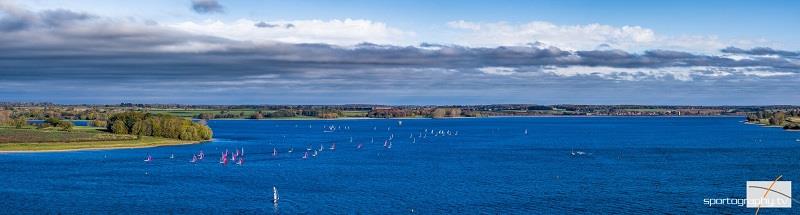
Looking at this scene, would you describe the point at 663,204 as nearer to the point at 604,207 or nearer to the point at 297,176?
the point at 604,207

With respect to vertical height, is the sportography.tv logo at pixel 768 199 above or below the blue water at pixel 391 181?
above

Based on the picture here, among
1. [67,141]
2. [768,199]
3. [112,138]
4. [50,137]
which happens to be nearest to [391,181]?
[768,199]

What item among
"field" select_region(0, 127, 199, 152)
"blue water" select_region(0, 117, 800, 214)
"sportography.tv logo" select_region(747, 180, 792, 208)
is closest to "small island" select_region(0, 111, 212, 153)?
"field" select_region(0, 127, 199, 152)

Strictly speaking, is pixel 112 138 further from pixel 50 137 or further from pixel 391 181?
pixel 391 181

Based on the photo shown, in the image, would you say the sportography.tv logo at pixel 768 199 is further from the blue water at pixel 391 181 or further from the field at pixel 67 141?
the field at pixel 67 141

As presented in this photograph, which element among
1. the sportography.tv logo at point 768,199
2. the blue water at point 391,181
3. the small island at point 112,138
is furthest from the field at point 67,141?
the sportography.tv logo at point 768,199

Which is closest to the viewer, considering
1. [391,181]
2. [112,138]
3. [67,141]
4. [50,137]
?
[391,181]

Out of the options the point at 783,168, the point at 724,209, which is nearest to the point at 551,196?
the point at 724,209

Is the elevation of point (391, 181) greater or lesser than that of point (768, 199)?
lesser

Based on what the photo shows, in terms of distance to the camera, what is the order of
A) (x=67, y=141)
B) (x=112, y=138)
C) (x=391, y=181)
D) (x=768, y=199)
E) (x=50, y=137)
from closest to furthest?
(x=768, y=199) → (x=391, y=181) → (x=67, y=141) → (x=50, y=137) → (x=112, y=138)
